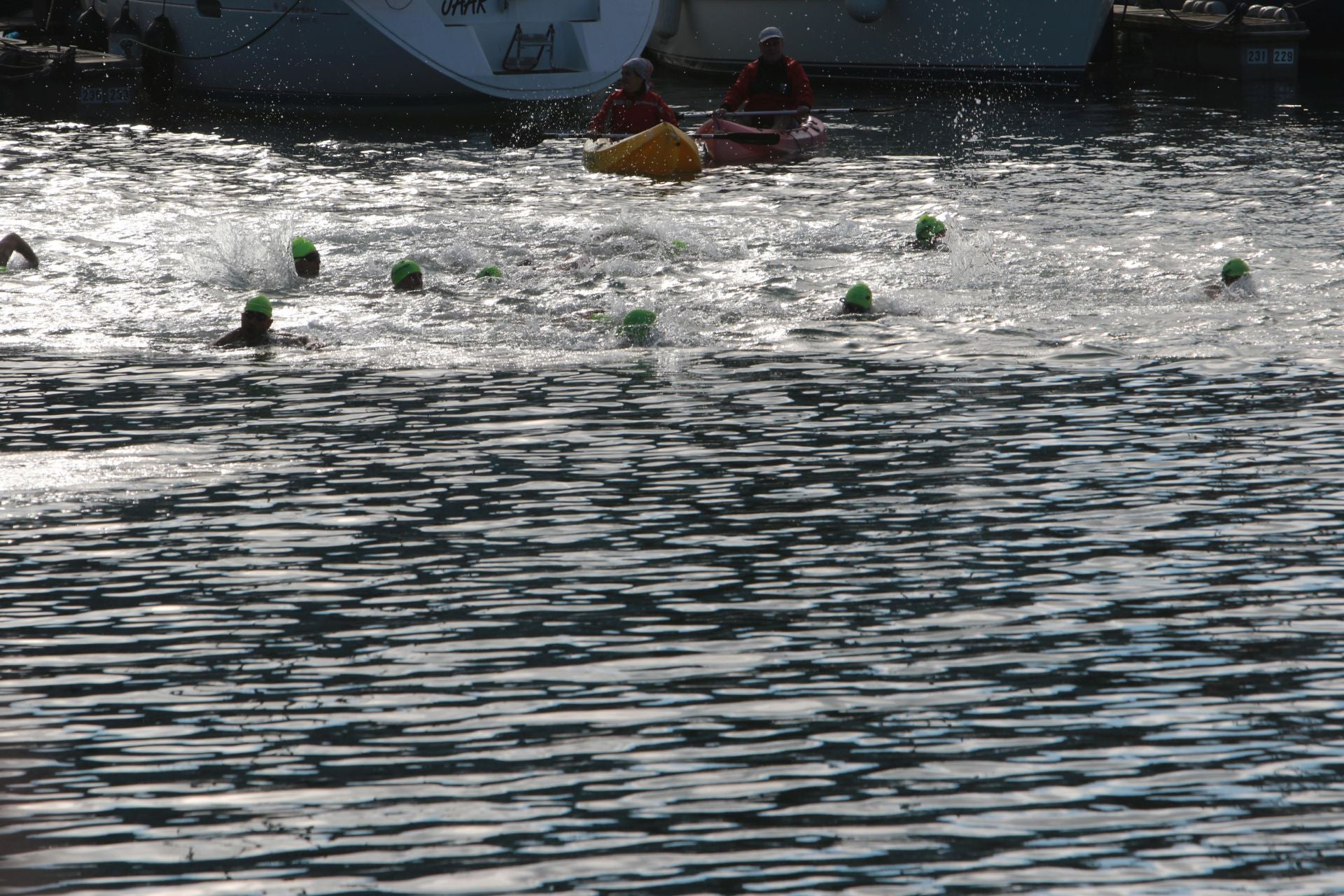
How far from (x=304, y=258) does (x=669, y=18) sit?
67.1 ft

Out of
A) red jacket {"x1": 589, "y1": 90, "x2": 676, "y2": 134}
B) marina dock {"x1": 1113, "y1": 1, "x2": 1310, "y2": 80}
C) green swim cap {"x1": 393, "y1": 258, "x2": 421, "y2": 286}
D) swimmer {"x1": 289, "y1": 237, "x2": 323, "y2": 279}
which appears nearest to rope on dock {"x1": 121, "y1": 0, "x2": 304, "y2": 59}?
red jacket {"x1": 589, "y1": 90, "x2": 676, "y2": 134}

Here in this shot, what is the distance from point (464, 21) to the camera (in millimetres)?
25406

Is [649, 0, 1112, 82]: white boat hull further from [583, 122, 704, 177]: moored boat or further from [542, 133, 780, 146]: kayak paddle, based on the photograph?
[583, 122, 704, 177]: moored boat

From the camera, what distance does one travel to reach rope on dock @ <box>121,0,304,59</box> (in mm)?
25438

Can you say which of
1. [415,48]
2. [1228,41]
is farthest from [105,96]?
[1228,41]

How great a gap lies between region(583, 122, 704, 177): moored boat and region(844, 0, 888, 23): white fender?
948cm

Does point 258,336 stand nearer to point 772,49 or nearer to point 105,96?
point 772,49

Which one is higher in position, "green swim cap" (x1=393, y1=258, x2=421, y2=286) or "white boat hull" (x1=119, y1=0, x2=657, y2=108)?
"white boat hull" (x1=119, y1=0, x2=657, y2=108)

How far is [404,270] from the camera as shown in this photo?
13.7 meters

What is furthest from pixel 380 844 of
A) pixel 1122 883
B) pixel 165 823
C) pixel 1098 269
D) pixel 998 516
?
pixel 1098 269

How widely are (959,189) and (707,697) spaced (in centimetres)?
1276

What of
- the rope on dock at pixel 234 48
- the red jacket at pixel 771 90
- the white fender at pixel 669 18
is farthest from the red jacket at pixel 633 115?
the white fender at pixel 669 18

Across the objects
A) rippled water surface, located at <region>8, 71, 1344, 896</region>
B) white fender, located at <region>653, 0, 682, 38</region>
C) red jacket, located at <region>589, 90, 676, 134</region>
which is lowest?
rippled water surface, located at <region>8, 71, 1344, 896</region>

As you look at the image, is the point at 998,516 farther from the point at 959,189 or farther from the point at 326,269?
the point at 959,189
